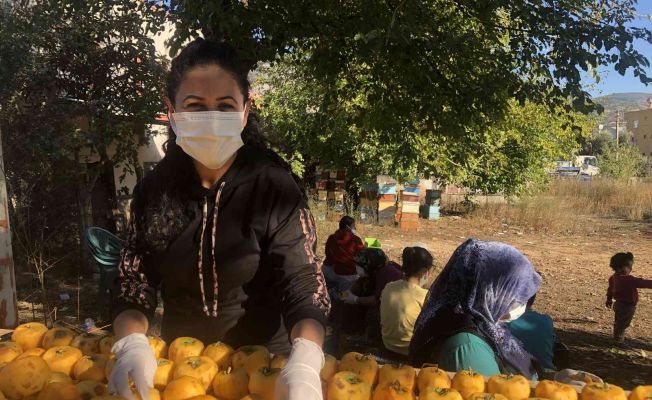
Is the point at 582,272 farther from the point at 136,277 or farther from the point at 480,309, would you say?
the point at 136,277

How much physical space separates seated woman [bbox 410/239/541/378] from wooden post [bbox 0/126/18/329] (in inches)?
92.9

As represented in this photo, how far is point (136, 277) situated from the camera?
1.63 meters

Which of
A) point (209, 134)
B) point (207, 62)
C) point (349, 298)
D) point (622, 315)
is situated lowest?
point (622, 315)

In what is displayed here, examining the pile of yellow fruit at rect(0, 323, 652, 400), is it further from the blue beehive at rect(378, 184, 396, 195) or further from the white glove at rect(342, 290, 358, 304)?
the blue beehive at rect(378, 184, 396, 195)

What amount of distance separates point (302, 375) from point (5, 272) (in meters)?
2.56

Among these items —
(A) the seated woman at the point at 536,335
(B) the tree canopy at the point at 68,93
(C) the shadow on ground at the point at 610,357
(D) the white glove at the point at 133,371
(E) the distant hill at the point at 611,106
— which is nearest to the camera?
(D) the white glove at the point at 133,371

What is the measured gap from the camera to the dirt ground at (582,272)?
5.18 m

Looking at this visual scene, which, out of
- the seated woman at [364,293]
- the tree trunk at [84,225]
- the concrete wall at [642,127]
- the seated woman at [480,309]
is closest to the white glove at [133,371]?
the seated woman at [480,309]

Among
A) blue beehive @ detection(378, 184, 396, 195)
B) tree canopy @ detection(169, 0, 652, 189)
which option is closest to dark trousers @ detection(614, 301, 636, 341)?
A: tree canopy @ detection(169, 0, 652, 189)

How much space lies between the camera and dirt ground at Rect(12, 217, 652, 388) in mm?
5246

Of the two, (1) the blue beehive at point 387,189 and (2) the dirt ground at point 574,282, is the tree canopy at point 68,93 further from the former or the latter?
(1) the blue beehive at point 387,189

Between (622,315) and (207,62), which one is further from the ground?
(207,62)

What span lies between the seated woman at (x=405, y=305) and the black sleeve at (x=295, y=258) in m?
2.68

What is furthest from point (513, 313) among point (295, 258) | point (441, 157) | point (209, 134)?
point (441, 157)
